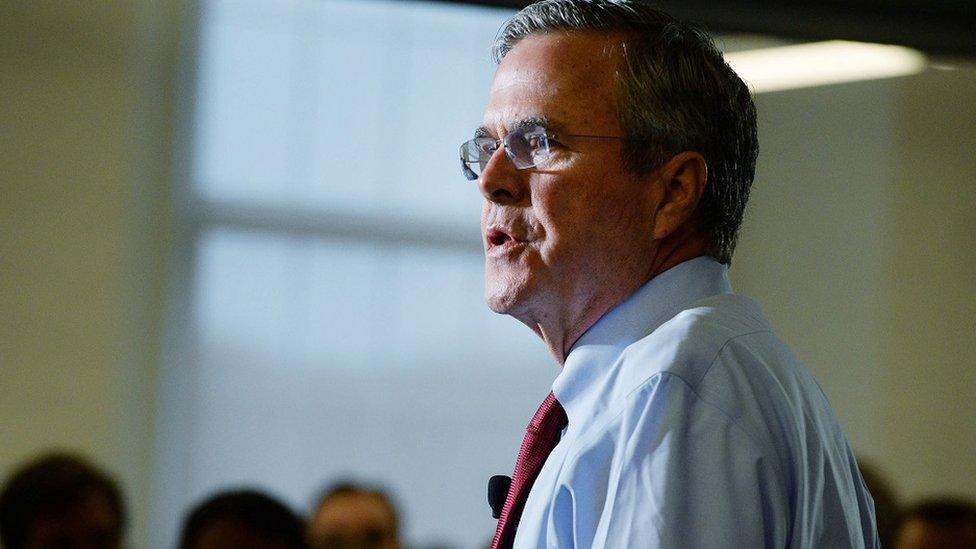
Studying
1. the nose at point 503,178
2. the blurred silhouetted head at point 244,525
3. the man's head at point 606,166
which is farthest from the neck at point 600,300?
the blurred silhouetted head at point 244,525

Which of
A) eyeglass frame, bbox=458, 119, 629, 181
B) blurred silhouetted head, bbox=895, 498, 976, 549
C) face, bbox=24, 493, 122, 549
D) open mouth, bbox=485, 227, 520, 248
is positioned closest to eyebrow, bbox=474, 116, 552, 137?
eyeglass frame, bbox=458, 119, 629, 181

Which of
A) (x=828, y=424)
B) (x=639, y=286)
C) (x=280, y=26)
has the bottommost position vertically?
(x=828, y=424)

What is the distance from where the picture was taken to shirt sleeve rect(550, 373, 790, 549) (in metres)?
1.05

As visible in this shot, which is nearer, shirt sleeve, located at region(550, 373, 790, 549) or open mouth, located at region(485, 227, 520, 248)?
shirt sleeve, located at region(550, 373, 790, 549)

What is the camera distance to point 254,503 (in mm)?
3959

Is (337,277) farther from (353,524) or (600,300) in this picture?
(600,300)

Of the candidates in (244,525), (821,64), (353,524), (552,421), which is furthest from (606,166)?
(821,64)

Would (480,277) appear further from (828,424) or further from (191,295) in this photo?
(828,424)

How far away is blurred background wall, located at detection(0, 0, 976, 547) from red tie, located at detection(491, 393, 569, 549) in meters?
3.49

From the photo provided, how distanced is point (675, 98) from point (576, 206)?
0.19 m

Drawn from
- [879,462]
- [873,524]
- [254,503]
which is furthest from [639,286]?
[879,462]

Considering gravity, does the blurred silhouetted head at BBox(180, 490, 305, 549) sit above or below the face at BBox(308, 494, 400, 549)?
above

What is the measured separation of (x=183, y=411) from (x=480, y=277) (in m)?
1.36

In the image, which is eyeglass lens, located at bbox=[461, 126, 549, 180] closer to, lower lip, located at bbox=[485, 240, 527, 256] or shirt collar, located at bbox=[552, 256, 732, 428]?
lower lip, located at bbox=[485, 240, 527, 256]
